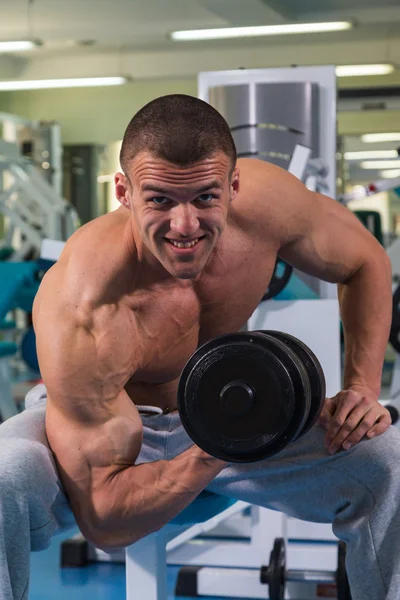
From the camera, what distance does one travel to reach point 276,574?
248cm

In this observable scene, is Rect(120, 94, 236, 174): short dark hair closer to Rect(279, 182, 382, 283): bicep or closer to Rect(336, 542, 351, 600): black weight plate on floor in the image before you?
Rect(279, 182, 382, 283): bicep

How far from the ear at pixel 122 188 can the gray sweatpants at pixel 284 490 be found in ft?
1.40

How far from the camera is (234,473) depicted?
167cm

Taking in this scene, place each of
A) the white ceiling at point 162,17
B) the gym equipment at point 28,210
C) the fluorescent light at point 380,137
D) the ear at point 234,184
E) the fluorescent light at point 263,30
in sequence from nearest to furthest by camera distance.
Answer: the ear at point 234,184
the gym equipment at point 28,210
the fluorescent light at point 263,30
the white ceiling at point 162,17
the fluorescent light at point 380,137

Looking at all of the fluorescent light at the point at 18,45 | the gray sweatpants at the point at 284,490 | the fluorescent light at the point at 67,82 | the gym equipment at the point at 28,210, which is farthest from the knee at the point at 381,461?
the fluorescent light at the point at 67,82

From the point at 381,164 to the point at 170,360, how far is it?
14.7 meters

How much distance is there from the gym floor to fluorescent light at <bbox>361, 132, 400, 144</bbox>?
11228 mm

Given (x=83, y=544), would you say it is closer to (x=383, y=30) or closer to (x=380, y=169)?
(x=383, y=30)

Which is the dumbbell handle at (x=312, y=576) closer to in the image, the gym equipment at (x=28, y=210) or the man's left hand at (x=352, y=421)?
the man's left hand at (x=352, y=421)

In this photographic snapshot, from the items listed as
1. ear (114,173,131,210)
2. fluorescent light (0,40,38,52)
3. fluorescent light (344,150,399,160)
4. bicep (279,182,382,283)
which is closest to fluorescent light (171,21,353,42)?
fluorescent light (0,40,38,52)

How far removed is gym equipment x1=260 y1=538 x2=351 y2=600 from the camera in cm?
244

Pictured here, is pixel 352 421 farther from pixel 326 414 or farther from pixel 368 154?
pixel 368 154

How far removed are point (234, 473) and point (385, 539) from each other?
0.98 ft

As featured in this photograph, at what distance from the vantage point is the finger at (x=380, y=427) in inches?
63.6
